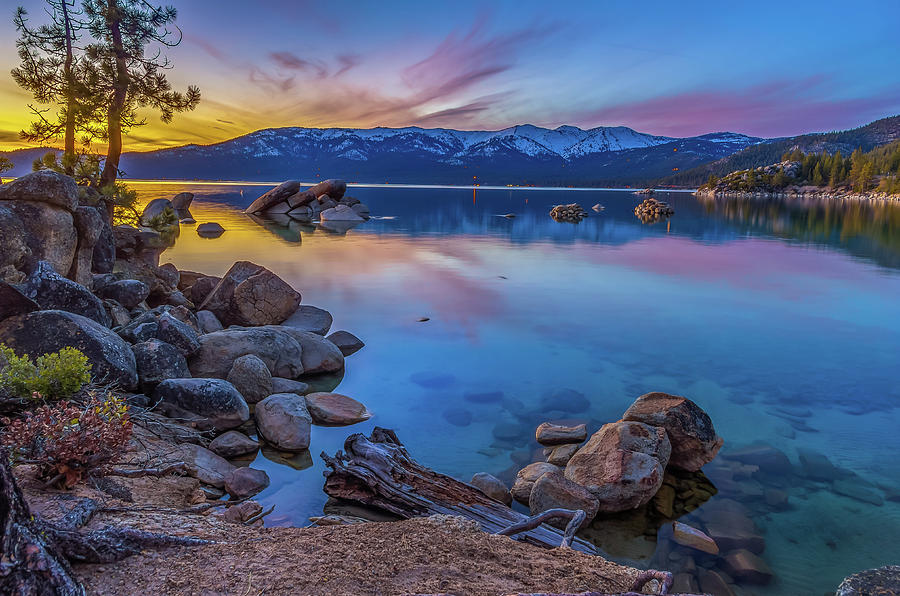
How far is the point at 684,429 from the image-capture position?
328 inches

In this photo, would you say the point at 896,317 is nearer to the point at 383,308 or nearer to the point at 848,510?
the point at 848,510

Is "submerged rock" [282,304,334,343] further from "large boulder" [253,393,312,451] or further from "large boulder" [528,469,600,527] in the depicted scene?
"large boulder" [528,469,600,527]

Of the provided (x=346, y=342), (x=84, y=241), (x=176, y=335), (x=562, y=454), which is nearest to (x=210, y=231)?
(x=84, y=241)

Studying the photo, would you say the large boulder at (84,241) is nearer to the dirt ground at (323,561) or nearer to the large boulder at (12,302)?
the large boulder at (12,302)

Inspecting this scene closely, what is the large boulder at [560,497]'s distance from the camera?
684 cm

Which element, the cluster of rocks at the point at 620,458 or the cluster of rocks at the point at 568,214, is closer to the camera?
the cluster of rocks at the point at 620,458

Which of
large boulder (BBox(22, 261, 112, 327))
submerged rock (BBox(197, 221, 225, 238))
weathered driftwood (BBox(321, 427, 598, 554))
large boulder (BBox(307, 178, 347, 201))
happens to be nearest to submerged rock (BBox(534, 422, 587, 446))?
weathered driftwood (BBox(321, 427, 598, 554))

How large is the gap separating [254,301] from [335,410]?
6.26 metres

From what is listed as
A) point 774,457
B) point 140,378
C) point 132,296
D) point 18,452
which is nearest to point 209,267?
point 132,296

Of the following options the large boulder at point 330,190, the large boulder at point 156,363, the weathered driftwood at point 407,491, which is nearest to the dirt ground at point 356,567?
the weathered driftwood at point 407,491

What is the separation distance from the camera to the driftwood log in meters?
3.13

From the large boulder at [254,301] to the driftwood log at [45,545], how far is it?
35.2 feet

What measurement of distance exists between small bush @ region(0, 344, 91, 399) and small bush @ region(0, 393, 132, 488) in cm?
108

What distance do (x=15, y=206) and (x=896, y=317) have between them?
27179mm
